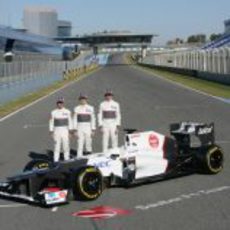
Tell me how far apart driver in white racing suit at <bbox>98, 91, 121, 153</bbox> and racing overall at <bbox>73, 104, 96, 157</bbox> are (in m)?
0.30

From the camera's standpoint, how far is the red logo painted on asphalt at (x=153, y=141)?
12.1 metres

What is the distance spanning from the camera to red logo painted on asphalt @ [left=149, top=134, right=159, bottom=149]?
39.7 ft

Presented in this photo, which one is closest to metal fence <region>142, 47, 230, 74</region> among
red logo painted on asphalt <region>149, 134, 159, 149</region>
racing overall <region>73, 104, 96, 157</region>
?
racing overall <region>73, 104, 96, 157</region>

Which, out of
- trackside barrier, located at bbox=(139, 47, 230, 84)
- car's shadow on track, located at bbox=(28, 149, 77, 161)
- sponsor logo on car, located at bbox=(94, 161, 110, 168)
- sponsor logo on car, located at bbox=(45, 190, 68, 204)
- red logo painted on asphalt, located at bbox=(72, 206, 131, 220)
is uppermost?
trackside barrier, located at bbox=(139, 47, 230, 84)

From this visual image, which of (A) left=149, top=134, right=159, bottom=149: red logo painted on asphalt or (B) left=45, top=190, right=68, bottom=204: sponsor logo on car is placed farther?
(A) left=149, top=134, right=159, bottom=149: red logo painted on asphalt

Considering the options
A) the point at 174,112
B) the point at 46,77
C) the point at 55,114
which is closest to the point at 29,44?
the point at 46,77

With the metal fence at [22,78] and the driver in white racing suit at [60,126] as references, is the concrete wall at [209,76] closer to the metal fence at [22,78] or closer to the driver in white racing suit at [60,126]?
the metal fence at [22,78]

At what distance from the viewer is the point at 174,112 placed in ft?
90.0

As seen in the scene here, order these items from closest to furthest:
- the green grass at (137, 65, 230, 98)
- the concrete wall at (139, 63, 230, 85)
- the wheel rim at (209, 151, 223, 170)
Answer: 1. the wheel rim at (209, 151, 223, 170)
2. the green grass at (137, 65, 230, 98)
3. the concrete wall at (139, 63, 230, 85)

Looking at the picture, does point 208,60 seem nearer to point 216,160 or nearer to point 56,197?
point 216,160

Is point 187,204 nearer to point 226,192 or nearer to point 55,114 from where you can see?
point 226,192

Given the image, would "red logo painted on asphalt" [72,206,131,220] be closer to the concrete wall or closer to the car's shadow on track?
the car's shadow on track

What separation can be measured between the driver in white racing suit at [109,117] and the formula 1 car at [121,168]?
4.29 feet

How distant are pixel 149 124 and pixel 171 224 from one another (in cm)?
1384
